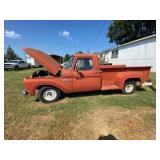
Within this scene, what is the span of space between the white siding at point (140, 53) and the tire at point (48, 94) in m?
11.2

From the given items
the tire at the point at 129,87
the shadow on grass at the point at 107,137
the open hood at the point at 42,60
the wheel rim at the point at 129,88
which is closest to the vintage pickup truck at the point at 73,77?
the open hood at the point at 42,60

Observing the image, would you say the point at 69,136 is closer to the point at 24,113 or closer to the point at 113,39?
the point at 24,113

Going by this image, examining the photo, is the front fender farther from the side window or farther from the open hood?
the side window

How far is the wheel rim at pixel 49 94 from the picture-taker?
197 inches

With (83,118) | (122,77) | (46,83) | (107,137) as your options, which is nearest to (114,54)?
(122,77)

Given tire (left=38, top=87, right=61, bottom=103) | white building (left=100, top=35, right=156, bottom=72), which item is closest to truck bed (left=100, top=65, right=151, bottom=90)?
tire (left=38, top=87, right=61, bottom=103)

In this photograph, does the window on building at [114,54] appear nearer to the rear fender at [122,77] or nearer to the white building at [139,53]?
the white building at [139,53]

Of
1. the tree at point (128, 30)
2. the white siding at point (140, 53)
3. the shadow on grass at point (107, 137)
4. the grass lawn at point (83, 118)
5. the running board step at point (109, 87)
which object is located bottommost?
the shadow on grass at point (107, 137)

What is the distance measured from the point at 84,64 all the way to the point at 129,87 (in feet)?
7.74

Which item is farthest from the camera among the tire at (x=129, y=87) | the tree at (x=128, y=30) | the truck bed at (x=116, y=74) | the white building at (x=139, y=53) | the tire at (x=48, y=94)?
the tree at (x=128, y=30)

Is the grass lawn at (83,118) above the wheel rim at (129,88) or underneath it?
underneath

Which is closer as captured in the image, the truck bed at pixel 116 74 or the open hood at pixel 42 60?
the open hood at pixel 42 60

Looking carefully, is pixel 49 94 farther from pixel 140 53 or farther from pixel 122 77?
pixel 140 53

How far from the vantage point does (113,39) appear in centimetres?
4019
